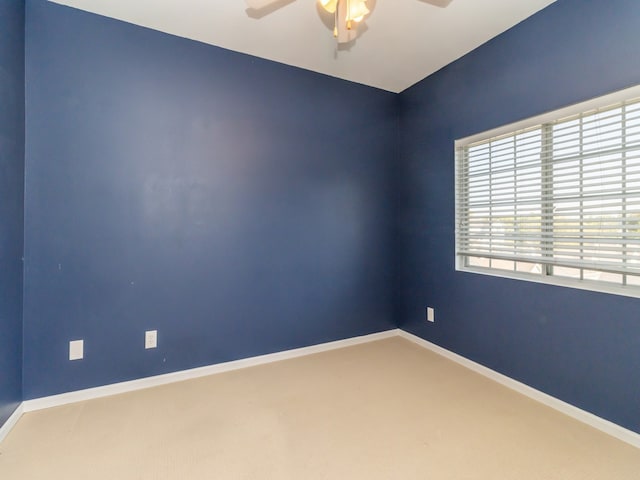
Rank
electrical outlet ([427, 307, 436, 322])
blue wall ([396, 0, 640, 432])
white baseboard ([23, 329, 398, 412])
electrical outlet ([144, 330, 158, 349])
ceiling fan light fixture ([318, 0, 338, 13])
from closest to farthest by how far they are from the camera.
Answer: ceiling fan light fixture ([318, 0, 338, 13])
blue wall ([396, 0, 640, 432])
white baseboard ([23, 329, 398, 412])
electrical outlet ([144, 330, 158, 349])
electrical outlet ([427, 307, 436, 322])

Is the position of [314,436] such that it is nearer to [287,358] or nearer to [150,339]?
[287,358]

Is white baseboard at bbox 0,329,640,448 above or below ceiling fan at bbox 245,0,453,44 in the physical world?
below

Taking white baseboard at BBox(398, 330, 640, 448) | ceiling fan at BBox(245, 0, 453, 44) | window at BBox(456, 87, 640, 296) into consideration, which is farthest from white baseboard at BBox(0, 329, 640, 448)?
ceiling fan at BBox(245, 0, 453, 44)

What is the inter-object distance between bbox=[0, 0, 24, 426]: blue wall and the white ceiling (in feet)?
1.48

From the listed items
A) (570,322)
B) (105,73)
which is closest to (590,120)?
(570,322)

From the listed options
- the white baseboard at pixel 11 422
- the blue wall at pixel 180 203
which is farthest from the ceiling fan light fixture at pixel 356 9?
the white baseboard at pixel 11 422

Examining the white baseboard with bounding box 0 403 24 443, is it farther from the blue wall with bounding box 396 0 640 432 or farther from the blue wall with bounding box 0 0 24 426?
the blue wall with bounding box 396 0 640 432

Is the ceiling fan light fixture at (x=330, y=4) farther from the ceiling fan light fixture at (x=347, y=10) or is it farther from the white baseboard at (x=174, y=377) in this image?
the white baseboard at (x=174, y=377)

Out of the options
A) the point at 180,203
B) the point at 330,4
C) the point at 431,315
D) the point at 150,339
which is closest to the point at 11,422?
the point at 150,339

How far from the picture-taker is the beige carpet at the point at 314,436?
1.38 m

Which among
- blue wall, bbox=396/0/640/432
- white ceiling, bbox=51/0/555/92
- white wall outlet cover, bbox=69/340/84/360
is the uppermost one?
white ceiling, bbox=51/0/555/92

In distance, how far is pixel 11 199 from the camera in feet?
5.50

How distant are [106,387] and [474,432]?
238cm

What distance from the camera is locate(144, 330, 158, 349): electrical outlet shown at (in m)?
2.14
